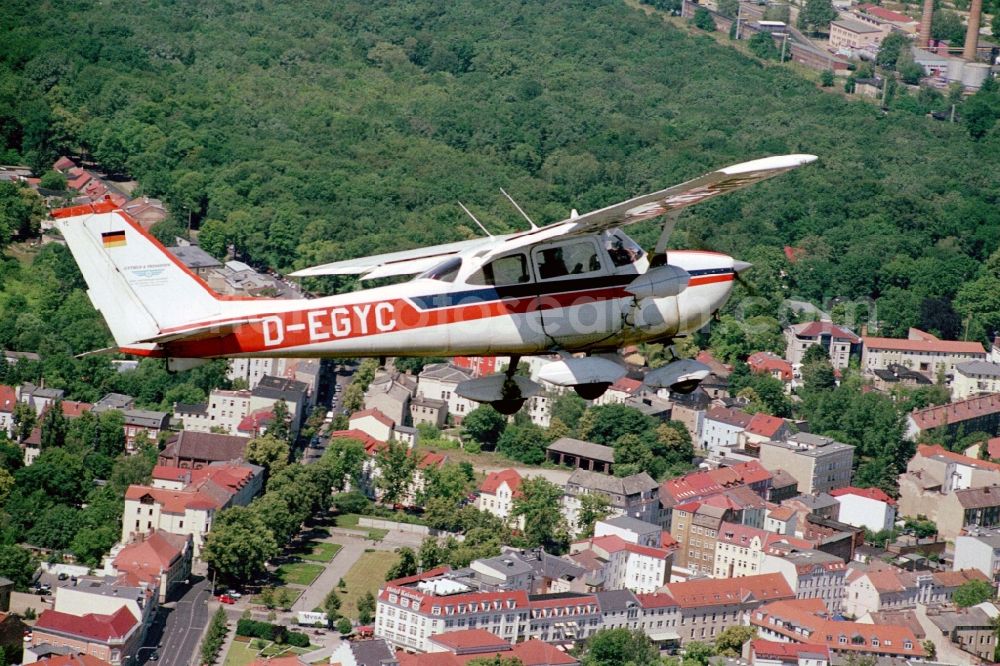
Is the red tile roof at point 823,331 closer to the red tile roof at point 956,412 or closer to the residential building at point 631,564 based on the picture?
the red tile roof at point 956,412

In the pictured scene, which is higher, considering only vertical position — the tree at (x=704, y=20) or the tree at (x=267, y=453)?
Result: the tree at (x=267, y=453)

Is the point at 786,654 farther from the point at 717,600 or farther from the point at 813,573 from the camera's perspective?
the point at 813,573

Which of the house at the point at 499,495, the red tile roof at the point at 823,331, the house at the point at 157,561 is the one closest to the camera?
the house at the point at 157,561

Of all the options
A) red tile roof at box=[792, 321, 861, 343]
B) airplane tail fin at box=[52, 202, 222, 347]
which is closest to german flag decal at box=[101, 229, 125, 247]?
airplane tail fin at box=[52, 202, 222, 347]

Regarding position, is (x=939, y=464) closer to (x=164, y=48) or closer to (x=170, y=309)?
(x=170, y=309)

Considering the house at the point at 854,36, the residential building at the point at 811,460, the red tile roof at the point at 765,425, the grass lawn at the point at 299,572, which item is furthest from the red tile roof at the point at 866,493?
the house at the point at 854,36

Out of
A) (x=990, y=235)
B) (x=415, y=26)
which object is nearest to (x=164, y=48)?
(x=415, y=26)

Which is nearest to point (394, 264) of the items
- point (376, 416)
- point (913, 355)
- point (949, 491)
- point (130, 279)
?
point (130, 279)
